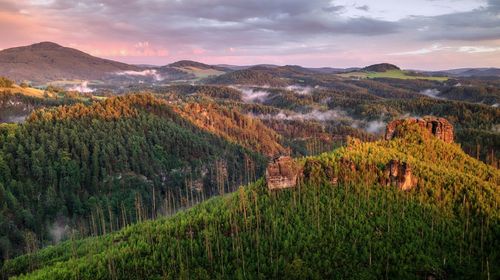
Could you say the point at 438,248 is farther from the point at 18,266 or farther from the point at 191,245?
the point at 18,266

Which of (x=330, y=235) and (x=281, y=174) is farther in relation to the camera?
(x=281, y=174)

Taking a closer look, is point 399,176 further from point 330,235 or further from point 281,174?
point 281,174

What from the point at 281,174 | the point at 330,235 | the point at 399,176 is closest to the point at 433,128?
the point at 399,176

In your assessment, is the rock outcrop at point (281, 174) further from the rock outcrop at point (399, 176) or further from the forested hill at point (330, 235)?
the rock outcrop at point (399, 176)

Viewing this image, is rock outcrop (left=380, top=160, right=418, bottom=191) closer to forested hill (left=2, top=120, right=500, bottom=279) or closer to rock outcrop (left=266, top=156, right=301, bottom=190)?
forested hill (left=2, top=120, right=500, bottom=279)

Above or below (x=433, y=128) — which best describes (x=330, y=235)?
below

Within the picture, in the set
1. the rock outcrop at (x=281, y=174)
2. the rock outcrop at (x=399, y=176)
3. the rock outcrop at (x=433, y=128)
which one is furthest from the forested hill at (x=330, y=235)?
the rock outcrop at (x=433, y=128)
